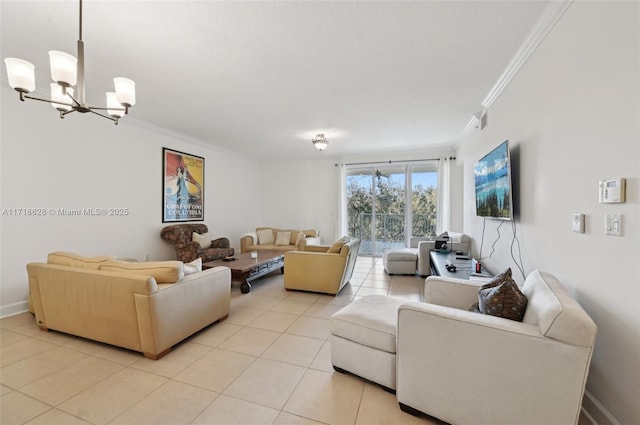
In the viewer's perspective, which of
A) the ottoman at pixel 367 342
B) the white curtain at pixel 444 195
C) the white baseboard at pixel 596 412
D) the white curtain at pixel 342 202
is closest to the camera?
the white baseboard at pixel 596 412

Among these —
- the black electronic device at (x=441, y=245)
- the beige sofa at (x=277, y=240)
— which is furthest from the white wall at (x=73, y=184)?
the black electronic device at (x=441, y=245)

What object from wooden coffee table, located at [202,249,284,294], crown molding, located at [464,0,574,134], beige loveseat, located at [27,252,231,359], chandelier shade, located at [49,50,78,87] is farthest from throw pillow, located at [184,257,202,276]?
crown molding, located at [464,0,574,134]

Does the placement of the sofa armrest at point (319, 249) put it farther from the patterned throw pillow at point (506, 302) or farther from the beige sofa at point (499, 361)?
the patterned throw pillow at point (506, 302)

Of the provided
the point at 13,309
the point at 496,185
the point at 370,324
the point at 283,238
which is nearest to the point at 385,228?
the point at 283,238

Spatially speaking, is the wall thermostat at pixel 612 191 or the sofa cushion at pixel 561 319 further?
the wall thermostat at pixel 612 191

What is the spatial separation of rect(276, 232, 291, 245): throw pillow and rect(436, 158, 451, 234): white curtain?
3.50 m

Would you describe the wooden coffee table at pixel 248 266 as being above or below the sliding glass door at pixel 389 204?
below

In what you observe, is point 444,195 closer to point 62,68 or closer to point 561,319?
point 561,319

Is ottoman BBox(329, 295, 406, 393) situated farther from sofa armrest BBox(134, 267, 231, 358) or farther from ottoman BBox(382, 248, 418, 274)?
ottoman BBox(382, 248, 418, 274)

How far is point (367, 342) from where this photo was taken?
5.82 ft

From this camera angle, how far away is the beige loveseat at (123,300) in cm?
205

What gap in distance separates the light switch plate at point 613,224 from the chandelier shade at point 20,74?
131 inches

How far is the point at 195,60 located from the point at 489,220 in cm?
372

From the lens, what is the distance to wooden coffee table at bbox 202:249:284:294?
3.70 metres
